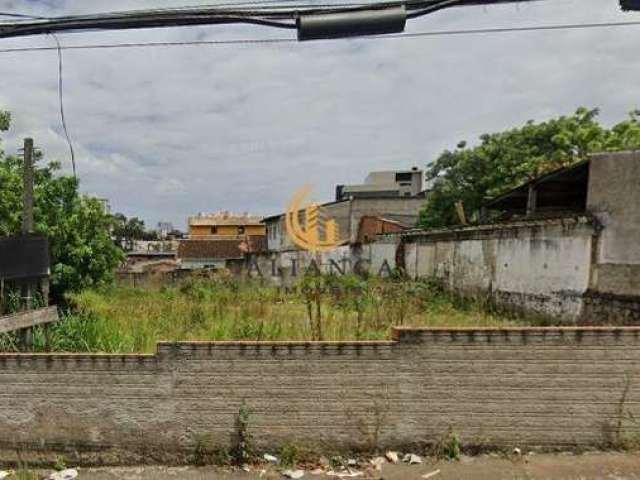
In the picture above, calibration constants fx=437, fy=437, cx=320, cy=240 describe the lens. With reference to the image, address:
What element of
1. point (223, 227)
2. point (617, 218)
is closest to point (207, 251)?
point (223, 227)

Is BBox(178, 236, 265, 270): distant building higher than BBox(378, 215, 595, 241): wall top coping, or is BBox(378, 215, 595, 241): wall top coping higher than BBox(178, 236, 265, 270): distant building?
BBox(378, 215, 595, 241): wall top coping

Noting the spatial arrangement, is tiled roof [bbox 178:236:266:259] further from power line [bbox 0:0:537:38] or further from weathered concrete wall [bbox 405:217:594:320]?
power line [bbox 0:0:537:38]

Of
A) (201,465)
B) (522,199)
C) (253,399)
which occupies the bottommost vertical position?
(201,465)

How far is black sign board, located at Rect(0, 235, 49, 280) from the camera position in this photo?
489 centimetres

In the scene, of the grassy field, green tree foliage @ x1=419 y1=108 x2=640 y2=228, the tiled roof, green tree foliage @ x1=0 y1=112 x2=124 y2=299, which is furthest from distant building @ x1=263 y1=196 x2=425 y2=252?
green tree foliage @ x1=0 y1=112 x2=124 y2=299

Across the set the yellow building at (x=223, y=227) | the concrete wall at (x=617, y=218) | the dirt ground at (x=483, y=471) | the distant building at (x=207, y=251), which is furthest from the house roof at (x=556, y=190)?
the yellow building at (x=223, y=227)

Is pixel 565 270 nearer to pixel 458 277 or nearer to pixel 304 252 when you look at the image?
pixel 458 277

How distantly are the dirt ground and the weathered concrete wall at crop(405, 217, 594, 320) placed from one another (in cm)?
471

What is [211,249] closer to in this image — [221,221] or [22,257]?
[221,221]

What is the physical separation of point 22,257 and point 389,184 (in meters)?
45.1

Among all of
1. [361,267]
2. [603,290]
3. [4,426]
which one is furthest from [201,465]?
[361,267]

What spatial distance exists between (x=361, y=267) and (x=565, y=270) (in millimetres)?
10883

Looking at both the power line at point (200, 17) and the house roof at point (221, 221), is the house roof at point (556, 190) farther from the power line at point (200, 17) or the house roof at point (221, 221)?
the house roof at point (221, 221)

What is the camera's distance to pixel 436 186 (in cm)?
2336
